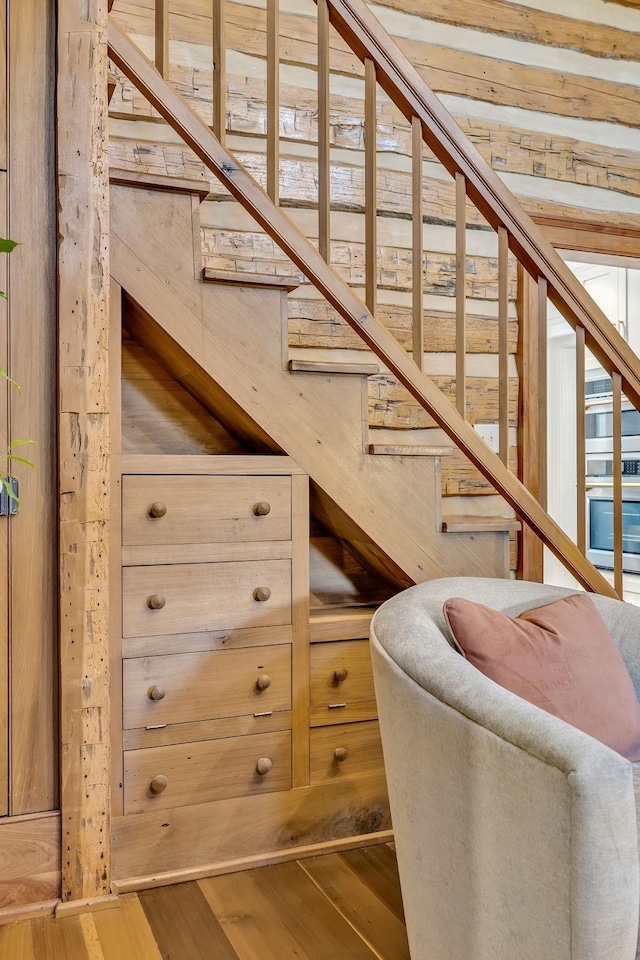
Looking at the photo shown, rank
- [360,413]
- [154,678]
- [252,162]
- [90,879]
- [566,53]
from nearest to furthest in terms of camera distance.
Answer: [90,879] → [154,678] → [360,413] → [252,162] → [566,53]

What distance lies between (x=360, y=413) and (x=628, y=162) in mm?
2272

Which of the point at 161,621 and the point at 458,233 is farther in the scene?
the point at 458,233

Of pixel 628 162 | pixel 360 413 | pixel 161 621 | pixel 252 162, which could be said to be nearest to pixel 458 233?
pixel 360 413

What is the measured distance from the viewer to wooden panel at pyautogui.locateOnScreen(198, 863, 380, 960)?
5.59 feet

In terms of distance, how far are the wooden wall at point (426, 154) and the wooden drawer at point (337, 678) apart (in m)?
1.05

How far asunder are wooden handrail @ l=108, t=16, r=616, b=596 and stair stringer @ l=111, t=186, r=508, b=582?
119mm

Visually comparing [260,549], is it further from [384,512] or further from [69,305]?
[69,305]

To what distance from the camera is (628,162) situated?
353cm

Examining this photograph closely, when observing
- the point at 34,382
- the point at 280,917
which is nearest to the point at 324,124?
the point at 34,382

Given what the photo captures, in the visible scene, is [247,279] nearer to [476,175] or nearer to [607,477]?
[476,175]

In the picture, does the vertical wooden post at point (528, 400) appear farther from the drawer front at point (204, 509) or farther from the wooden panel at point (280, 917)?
the wooden panel at point (280, 917)

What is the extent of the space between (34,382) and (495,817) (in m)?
1.42

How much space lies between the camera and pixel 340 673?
224cm

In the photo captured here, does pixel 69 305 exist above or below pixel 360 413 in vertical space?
above
